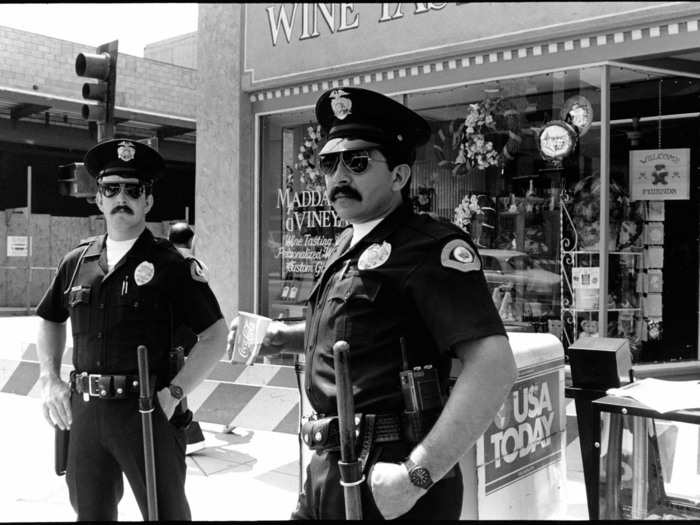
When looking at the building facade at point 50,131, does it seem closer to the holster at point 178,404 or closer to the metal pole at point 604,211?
the metal pole at point 604,211

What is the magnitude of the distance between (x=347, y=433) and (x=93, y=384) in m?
1.68

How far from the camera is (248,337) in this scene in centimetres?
278

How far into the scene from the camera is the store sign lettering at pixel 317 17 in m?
8.36

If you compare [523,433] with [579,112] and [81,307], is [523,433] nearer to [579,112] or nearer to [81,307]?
[81,307]

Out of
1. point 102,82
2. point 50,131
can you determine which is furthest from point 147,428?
point 50,131

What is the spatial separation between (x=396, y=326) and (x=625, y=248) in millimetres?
6335

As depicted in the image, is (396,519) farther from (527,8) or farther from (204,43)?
(204,43)

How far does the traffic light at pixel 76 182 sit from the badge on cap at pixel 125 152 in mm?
3675

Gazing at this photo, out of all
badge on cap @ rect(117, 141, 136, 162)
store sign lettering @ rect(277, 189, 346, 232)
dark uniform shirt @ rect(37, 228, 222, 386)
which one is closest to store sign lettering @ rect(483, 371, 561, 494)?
dark uniform shirt @ rect(37, 228, 222, 386)

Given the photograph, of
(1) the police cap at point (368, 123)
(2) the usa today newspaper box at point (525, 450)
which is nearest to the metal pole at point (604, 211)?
(2) the usa today newspaper box at point (525, 450)

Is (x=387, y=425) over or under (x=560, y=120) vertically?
under

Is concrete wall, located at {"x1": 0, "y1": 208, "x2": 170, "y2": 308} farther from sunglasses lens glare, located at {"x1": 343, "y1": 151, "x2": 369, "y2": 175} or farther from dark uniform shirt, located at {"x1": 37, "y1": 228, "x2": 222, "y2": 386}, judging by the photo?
sunglasses lens glare, located at {"x1": 343, "y1": 151, "x2": 369, "y2": 175}

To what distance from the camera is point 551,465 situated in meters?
3.87

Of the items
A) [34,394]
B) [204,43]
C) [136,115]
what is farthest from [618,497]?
[136,115]
